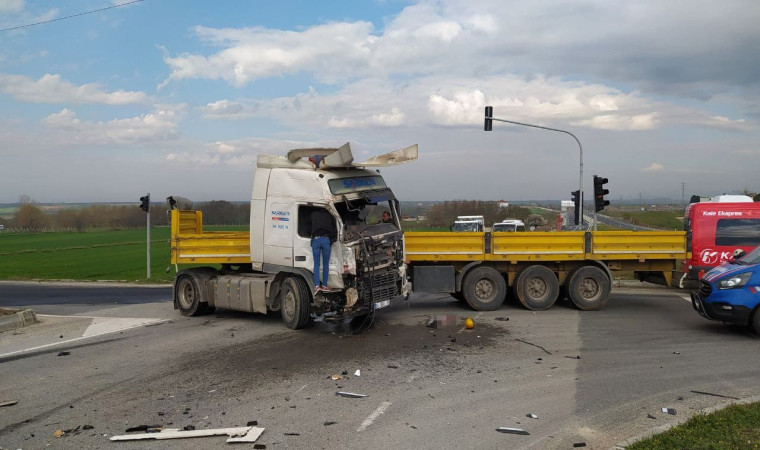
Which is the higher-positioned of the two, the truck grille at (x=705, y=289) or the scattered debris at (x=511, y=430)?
the truck grille at (x=705, y=289)

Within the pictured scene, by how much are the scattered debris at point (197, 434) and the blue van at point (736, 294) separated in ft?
25.6

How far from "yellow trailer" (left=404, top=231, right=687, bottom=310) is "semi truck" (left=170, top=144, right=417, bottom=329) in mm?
1408

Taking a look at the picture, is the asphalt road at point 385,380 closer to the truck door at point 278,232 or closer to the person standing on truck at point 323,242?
the person standing on truck at point 323,242

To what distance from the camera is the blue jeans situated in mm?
10008

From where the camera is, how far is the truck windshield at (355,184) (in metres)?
10.6

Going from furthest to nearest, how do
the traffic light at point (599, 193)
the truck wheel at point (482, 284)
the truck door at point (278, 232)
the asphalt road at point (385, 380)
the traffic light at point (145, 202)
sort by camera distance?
1. the traffic light at point (145, 202)
2. the traffic light at point (599, 193)
3. the truck wheel at point (482, 284)
4. the truck door at point (278, 232)
5. the asphalt road at point (385, 380)

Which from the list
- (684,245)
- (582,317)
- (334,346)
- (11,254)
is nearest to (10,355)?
(334,346)

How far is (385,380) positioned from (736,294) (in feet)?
20.1

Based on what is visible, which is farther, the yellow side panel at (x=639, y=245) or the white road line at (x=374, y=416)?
the yellow side panel at (x=639, y=245)

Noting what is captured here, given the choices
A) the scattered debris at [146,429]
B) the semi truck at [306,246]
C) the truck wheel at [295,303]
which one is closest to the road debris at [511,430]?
the scattered debris at [146,429]

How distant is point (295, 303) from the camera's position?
10664 mm

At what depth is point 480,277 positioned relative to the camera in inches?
496

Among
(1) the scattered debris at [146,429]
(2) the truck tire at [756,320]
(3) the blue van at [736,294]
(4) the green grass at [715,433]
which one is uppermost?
(3) the blue van at [736,294]

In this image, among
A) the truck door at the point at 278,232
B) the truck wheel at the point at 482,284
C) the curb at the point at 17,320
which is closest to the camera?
the truck door at the point at 278,232
